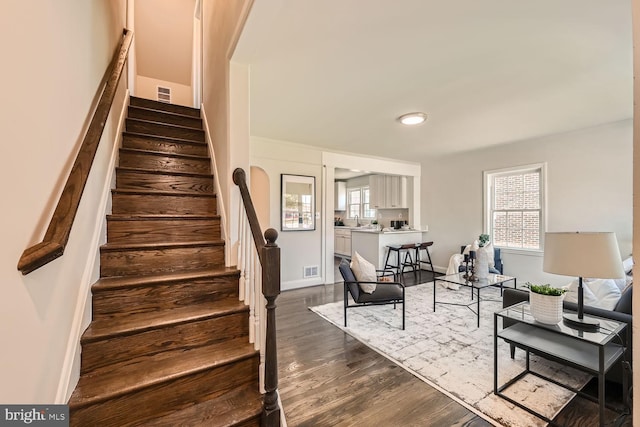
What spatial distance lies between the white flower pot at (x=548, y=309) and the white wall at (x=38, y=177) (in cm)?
274

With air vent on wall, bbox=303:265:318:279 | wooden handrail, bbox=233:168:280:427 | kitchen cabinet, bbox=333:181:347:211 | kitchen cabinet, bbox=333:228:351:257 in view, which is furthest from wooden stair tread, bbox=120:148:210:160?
kitchen cabinet, bbox=333:181:347:211

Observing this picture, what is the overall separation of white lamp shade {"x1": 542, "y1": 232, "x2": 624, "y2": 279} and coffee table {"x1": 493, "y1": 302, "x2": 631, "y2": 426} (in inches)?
15.8

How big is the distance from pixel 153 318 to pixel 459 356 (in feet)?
8.42

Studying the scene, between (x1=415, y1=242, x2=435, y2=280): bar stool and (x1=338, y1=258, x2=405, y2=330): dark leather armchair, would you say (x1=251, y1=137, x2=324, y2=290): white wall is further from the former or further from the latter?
(x1=415, y1=242, x2=435, y2=280): bar stool

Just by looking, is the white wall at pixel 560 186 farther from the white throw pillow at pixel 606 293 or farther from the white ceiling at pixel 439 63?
the white throw pillow at pixel 606 293

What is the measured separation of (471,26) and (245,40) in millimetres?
1572

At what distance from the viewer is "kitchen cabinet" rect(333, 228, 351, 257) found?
7.78m

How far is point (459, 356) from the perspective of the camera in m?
2.56

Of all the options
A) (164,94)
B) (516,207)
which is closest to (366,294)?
(516,207)

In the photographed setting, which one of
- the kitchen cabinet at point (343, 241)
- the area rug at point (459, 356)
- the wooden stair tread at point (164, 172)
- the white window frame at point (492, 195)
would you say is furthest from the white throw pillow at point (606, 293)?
the kitchen cabinet at point (343, 241)

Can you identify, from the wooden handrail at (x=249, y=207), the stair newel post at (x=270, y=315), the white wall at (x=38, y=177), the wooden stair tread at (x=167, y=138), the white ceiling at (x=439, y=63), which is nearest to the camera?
the white wall at (x=38, y=177)

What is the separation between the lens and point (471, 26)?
1.87 m

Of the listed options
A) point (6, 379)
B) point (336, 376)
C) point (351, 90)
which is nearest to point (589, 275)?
point (336, 376)

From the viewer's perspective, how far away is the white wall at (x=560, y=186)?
380cm
